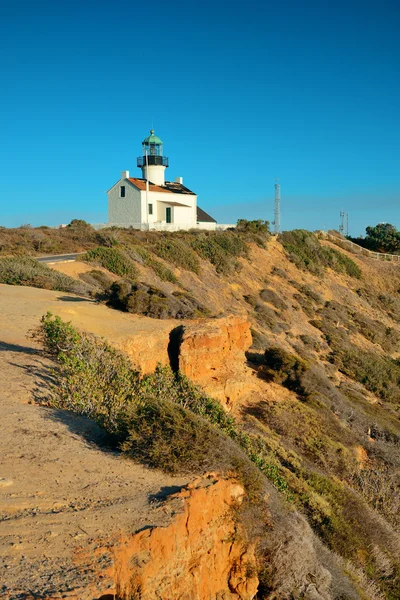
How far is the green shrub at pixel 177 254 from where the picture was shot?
26844mm

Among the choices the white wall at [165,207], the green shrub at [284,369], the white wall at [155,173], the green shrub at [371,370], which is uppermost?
the white wall at [155,173]

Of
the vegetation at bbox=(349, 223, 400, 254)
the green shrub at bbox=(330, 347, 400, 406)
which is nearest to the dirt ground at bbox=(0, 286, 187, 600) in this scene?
the green shrub at bbox=(330, 347, 400, 406)

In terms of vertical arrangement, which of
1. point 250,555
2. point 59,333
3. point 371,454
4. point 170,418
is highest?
point 59,333

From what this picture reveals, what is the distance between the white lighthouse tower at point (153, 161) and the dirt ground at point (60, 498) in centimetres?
3388

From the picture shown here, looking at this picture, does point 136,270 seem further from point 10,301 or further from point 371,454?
point 371,454

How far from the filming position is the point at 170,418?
5.72m

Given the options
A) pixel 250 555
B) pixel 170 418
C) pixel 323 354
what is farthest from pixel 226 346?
pixel 323 354

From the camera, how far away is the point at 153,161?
39812mm

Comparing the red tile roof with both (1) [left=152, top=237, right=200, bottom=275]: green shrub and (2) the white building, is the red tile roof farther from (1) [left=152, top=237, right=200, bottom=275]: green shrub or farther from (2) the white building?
(1) [left=152, top=237, right=200, bottom=275]: green shrub

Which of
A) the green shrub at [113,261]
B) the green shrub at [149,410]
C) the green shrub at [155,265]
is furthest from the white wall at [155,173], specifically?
the green shrub at [149,410]

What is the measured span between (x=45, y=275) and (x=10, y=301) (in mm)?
4284

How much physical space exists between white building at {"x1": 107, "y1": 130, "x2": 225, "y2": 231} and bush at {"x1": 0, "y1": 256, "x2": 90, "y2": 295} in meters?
17.9

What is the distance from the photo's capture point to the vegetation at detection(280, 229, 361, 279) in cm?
3403

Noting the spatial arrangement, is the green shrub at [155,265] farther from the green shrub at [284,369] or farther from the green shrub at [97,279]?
the green shrub at [284,369]
